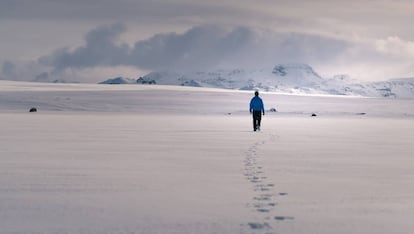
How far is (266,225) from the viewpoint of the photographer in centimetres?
521

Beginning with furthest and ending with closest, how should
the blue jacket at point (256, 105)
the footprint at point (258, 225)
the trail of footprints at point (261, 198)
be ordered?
the blue jacket at point (256, 105), the trail of footprints at point (261, 198), the footprint at point (258, 225)

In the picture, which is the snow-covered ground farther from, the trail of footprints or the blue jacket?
the blue jacket

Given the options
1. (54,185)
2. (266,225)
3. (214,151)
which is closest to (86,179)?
(54,185)

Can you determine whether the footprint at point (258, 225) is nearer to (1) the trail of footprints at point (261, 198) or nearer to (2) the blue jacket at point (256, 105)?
(1) the trail of footprints at point (261, 198)

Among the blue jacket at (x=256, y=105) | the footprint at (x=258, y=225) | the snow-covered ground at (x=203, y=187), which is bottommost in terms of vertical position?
the snow-covered ground at (x=203, y=187)

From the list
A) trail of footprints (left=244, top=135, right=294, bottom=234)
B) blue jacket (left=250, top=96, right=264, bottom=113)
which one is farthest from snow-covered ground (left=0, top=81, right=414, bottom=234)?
blue jacket (left=250, top=96, right=264, bottom=113)

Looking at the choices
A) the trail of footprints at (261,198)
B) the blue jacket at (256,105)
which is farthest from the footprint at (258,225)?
the blue jacket at (256,105)

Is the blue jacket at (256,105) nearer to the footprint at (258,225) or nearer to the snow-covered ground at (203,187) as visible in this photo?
the snow-covered ground at (203,187)

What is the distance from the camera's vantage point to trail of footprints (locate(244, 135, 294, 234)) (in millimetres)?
5254

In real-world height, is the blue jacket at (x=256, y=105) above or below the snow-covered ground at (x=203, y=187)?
above

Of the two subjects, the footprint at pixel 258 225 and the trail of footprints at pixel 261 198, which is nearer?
the footprint at pixel 258 225

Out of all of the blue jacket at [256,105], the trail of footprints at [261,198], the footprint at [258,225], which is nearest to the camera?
the footprint at [258,225]

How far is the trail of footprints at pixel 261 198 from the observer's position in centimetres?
525

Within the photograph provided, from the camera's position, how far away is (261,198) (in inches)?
260
